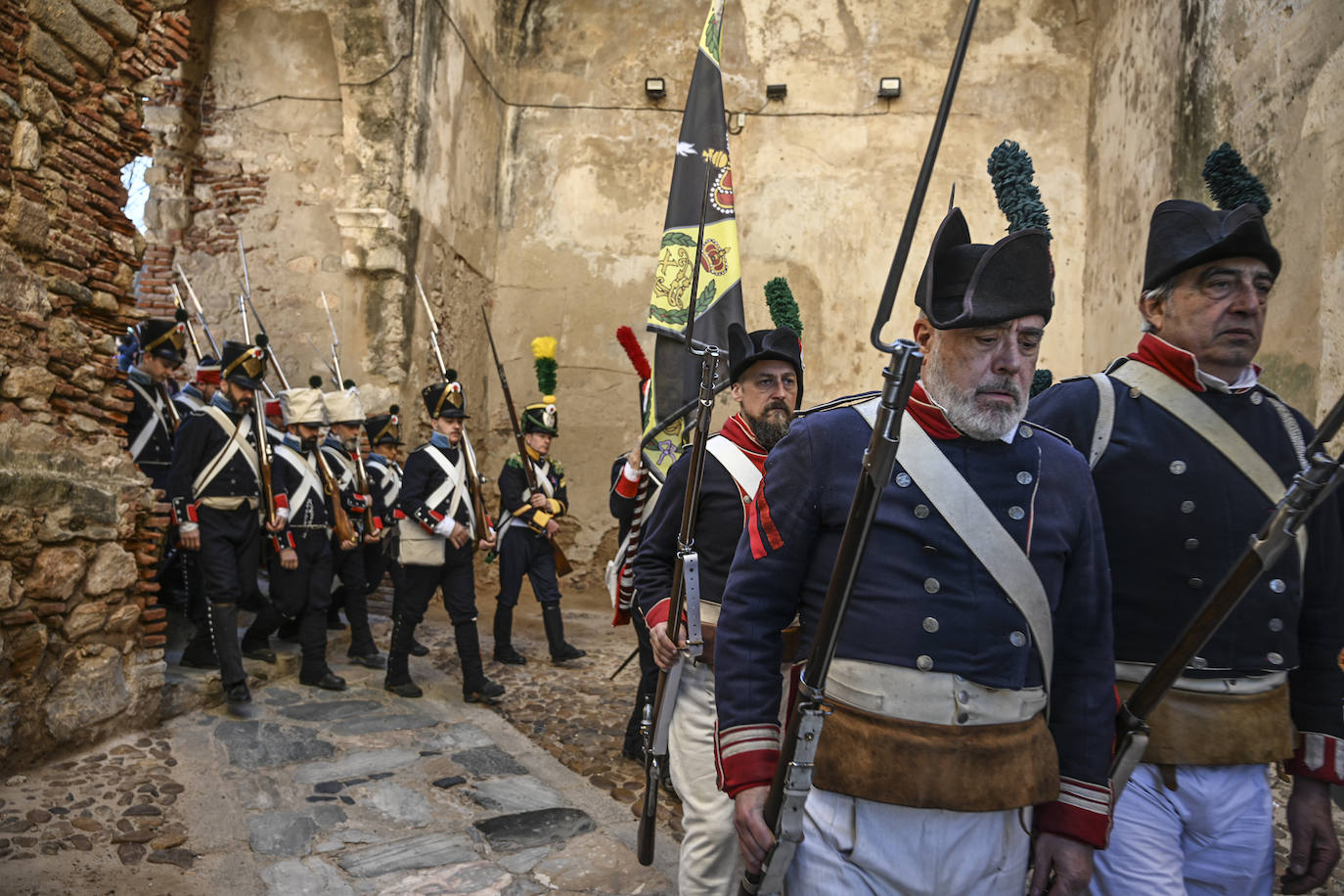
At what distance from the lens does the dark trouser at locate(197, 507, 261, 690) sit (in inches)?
233

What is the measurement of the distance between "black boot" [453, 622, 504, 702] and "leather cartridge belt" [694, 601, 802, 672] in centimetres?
371

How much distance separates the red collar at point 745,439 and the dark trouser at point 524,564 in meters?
4.94

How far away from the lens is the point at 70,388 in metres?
5.04

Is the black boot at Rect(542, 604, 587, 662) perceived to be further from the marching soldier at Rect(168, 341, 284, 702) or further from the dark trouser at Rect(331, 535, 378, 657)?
the marching soldier at Rect(168, 341, 284, 702)

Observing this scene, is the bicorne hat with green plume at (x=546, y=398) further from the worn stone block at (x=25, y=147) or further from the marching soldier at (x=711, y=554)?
the marching soldier at (x=711, y=554)

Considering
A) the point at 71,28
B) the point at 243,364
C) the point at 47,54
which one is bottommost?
the point at 243,364

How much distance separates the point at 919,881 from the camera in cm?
185

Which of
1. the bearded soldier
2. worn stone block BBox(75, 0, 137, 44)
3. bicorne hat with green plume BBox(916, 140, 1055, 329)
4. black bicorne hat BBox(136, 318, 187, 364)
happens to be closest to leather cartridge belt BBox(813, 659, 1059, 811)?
bicorne hat with green plume BBox(916, 140, 1055, 329)

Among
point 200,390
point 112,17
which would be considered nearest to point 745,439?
point 112,17

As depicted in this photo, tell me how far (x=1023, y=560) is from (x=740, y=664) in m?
0.59

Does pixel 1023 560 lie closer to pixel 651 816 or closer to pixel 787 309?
pixel 651 816

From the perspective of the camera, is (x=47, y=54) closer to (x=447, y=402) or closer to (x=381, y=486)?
(x=447, y=402)

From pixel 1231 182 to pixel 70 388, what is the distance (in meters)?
5.17

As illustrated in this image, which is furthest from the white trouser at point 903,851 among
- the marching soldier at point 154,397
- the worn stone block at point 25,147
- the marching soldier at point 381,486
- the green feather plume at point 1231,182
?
the marching soldier at point 381,486
